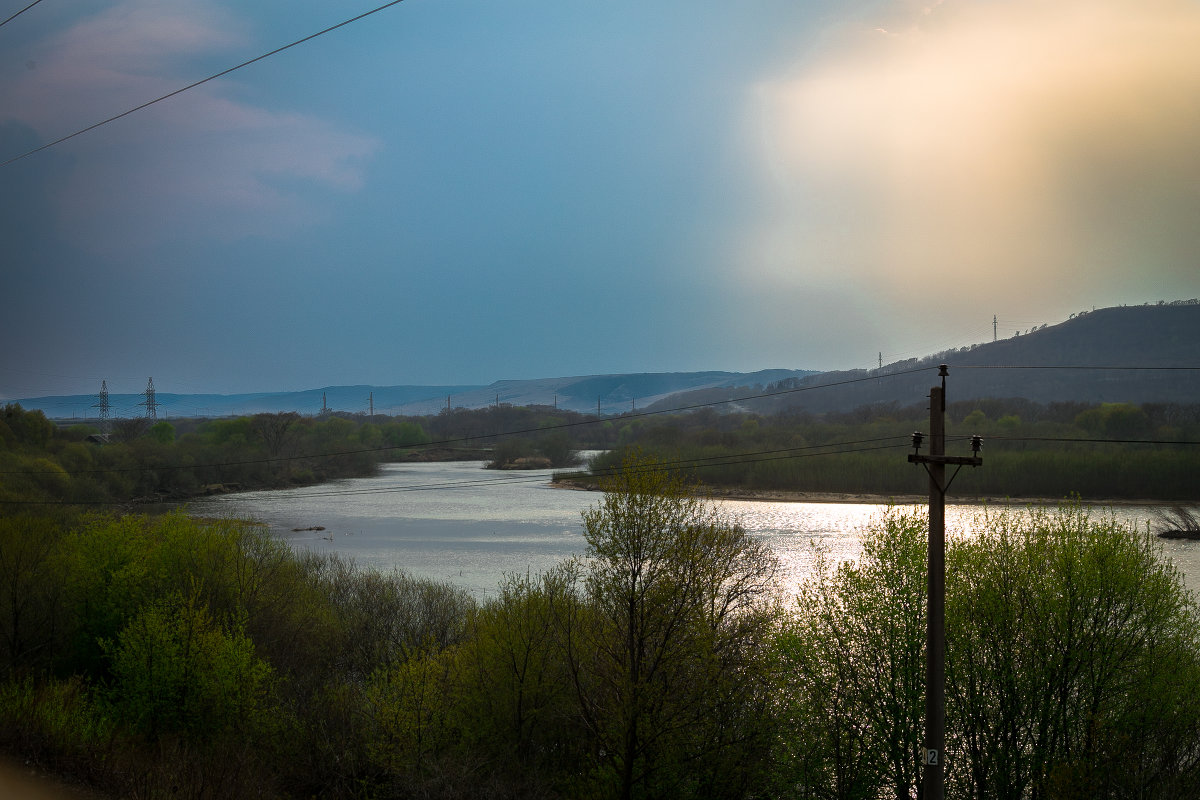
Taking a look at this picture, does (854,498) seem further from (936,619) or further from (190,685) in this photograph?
(936,619)

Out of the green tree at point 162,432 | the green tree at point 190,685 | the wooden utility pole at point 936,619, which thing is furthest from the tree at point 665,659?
the green tree at point 162,432

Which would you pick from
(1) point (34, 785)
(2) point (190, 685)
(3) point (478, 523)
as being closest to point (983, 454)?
(3) point (478, 523)

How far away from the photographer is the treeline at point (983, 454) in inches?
1967

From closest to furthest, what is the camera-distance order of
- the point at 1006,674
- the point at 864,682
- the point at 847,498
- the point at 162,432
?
1. the point at 1006,674
2. the point at 864,682
3. the point at 847,498
4. the point at 162,432

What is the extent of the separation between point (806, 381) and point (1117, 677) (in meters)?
153

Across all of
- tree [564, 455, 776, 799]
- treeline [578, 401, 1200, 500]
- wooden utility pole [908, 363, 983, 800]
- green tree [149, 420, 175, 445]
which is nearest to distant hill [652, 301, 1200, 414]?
treeline [578, 401, 1200, 500]

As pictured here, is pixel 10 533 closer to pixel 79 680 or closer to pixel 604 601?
pixel 79 680

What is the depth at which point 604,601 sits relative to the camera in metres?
12.9

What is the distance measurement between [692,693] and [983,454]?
48981mm

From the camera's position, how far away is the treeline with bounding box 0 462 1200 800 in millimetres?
12102

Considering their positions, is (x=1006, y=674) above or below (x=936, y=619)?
below

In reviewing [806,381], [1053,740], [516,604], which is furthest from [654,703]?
[806,381]

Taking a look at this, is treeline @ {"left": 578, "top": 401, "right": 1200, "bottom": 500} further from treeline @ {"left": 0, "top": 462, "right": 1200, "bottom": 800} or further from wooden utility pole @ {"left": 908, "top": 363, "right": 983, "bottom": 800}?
wooden utility pole @ {"left": 908, "top": 363, "right": 983, "bottom": 800}

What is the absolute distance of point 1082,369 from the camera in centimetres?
9594
